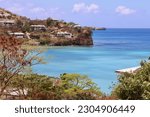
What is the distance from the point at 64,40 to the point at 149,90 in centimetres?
4226

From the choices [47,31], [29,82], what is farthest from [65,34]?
[29,82]

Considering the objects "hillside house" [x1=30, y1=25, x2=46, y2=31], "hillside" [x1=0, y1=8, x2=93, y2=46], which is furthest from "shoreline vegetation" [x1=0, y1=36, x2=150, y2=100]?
"hillside house" [x1=30, y1=25, x2=46, y2=31]

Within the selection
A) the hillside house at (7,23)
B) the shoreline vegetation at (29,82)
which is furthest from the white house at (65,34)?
the shoreline vegetation at (29,82)

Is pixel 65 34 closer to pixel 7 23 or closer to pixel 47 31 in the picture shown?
pixel 47 31

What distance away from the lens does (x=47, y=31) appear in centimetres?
5059

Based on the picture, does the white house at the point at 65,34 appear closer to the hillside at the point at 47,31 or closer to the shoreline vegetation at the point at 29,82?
the hillside at the point at 47,31

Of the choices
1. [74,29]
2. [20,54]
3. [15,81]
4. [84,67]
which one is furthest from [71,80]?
[74,29]

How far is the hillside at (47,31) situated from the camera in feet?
156

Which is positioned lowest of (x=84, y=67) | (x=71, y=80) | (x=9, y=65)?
(x=84, y=67)

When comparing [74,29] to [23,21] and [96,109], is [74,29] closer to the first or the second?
[23,21]

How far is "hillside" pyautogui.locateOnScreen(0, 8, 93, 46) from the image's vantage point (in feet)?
156

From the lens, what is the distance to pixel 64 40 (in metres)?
48.3

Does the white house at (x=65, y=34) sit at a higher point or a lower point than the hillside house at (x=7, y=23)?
lower

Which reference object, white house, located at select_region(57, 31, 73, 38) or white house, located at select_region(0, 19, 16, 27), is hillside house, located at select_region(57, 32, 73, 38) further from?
white house, located at select_region(0, 19, 16, 27)
